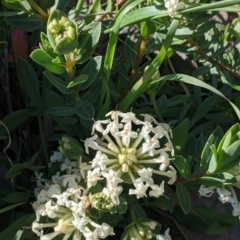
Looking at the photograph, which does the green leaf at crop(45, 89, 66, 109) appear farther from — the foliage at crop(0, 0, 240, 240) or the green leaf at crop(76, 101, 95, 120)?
the green leaf at crop(76, 101, 95, 120)

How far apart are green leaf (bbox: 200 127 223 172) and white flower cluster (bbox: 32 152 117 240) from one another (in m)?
0.31

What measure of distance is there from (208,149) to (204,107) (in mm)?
373

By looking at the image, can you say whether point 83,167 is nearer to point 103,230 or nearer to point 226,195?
point 103,230

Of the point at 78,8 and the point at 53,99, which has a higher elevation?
the point at 78,8

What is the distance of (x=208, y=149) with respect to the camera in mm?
1440

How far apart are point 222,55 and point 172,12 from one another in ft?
2.00

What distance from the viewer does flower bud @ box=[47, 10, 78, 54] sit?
120 cm

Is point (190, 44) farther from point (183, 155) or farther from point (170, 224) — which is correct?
point (170, 224)

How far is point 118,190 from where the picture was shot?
4.30 ft

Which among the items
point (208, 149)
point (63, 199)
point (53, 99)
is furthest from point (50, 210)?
point (208, 149)

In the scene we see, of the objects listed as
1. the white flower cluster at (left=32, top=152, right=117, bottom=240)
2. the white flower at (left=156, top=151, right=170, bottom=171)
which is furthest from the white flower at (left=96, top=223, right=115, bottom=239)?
the white flower at (left=156, top=151, right=170, bottom=171)

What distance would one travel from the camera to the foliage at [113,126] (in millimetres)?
1345

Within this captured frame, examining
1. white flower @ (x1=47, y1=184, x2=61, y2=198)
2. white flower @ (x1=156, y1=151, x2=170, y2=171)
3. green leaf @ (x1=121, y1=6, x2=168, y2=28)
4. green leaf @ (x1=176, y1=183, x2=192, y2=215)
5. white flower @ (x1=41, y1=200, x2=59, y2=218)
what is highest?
green leaf @ (x1=121, y1=6, x2=168, y2=28)

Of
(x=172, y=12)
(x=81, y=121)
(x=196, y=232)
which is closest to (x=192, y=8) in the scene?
(x=172, y=12)
